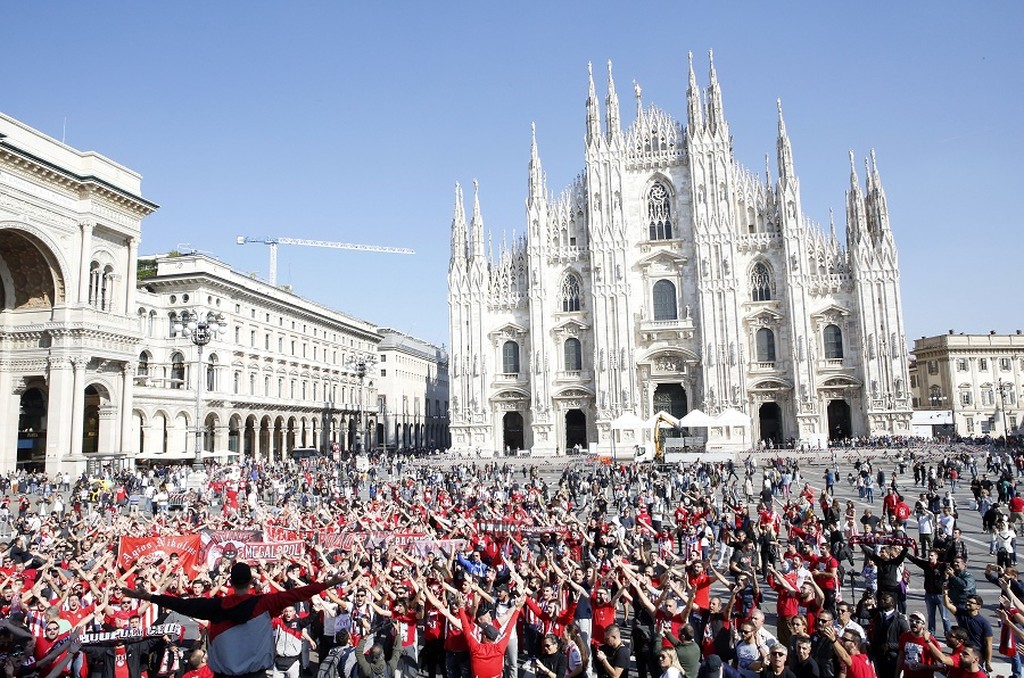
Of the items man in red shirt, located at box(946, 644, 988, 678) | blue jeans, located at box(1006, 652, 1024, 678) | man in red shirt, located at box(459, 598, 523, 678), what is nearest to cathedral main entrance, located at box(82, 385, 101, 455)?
man in red shirt, located at box(459, 598, 523, 678)

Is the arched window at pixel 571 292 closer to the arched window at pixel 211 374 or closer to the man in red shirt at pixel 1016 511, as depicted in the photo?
the arched window at pixel 211 374

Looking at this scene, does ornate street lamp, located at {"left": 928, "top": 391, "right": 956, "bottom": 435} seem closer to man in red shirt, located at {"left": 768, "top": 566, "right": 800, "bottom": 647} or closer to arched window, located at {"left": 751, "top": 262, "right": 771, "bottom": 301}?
arched window, located at {"left": 751, "top": 262, "right": 771, "bottom": 301}

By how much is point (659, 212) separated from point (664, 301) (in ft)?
21.1

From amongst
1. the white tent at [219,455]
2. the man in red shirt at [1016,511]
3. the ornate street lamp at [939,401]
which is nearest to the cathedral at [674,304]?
the white tent at [219,455]

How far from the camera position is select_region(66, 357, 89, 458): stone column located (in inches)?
1385

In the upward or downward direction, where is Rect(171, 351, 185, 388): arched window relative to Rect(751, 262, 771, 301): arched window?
downward

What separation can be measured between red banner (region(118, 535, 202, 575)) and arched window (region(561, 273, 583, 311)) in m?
43.6

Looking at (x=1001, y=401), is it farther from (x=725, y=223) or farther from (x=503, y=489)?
(x=503, y=489)

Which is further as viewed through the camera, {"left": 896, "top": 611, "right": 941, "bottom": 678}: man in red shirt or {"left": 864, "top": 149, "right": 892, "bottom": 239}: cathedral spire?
{"left": 864, "top": 149, "right": 892, "bottom": 239}: cathedral spire

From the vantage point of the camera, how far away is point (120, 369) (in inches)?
1513

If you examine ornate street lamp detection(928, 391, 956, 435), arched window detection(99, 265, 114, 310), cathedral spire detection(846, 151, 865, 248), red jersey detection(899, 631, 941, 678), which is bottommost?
red jersey detection(899, 631, 941, 678)

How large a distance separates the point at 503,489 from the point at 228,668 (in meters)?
21.4

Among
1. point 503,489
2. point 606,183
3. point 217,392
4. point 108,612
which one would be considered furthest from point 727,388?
point 108,612

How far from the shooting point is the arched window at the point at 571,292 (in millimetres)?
56750
